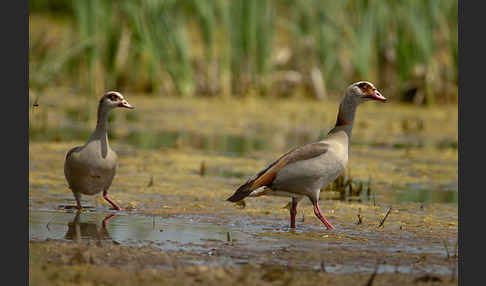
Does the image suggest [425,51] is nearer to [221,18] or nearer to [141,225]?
[221,18]

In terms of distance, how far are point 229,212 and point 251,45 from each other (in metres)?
8.45

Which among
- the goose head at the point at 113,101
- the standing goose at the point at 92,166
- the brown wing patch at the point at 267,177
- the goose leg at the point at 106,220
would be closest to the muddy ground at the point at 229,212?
the goose leg at the point at 106,220

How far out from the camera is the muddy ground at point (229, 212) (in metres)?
5.65

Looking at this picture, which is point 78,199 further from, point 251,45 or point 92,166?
point 251,45

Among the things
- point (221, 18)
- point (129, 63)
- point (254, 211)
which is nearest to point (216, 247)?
point (254, 211)

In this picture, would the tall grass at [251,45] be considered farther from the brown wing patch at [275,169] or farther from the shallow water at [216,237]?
the brown wing patch at [275,169]

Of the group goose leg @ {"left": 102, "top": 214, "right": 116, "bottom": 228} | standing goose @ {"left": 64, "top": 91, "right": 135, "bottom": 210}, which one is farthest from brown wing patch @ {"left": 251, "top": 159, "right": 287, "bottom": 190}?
standing goose @ {"left": 64, "top": 91, "right": 135, "bottom": 210}

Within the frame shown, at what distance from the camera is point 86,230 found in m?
6.98

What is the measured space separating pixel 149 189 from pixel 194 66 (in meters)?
9.46

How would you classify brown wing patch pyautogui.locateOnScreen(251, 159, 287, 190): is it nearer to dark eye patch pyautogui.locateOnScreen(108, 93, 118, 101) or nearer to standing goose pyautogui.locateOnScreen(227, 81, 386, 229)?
standing goose pyautogui.locateOnScreen(227, 81, 386, 229)

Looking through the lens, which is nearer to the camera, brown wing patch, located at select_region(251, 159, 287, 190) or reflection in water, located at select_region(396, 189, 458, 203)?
brown wing patch, located at select_region(251, 159, 287, 190)

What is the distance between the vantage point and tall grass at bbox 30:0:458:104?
15477mm

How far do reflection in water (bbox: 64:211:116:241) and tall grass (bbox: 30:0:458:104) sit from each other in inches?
278

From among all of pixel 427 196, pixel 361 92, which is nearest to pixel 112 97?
pixel 361 92
